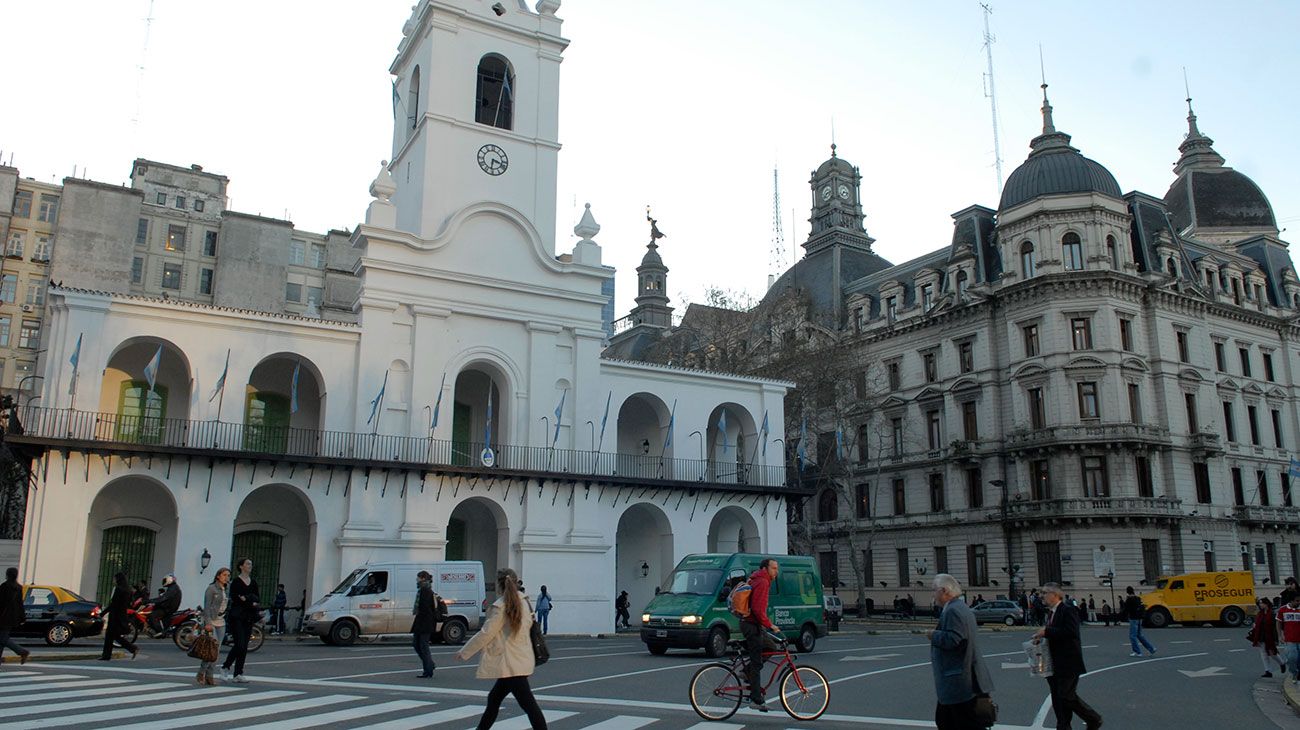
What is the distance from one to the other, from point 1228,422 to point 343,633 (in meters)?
47.2

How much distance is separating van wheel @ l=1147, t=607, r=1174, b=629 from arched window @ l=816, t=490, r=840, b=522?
2232cm

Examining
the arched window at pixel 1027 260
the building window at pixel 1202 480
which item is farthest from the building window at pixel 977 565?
the arched window at pixel 1027 260

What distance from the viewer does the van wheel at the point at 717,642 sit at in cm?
2073

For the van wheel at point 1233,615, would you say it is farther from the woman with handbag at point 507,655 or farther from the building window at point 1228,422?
the woman with handbag at point 507,655

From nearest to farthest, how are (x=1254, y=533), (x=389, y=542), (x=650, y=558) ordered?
1. (x=389, y=542)
2. (x=650, y=558)
3. (x=1254, y=533)

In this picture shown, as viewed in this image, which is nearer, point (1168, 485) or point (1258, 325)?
point (1168, 485)

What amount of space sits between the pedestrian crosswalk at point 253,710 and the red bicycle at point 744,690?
227 mm

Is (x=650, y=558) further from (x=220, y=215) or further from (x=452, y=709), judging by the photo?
(x=220, y=215)

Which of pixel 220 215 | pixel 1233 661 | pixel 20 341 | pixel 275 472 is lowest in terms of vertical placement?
pixel 1233 661

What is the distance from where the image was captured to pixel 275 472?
2731cm

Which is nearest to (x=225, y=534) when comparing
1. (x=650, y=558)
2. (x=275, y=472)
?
(x=275, y=472)

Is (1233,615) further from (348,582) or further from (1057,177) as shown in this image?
(348,582)

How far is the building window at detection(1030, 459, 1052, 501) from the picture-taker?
47.1 m

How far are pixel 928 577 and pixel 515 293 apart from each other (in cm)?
3067
